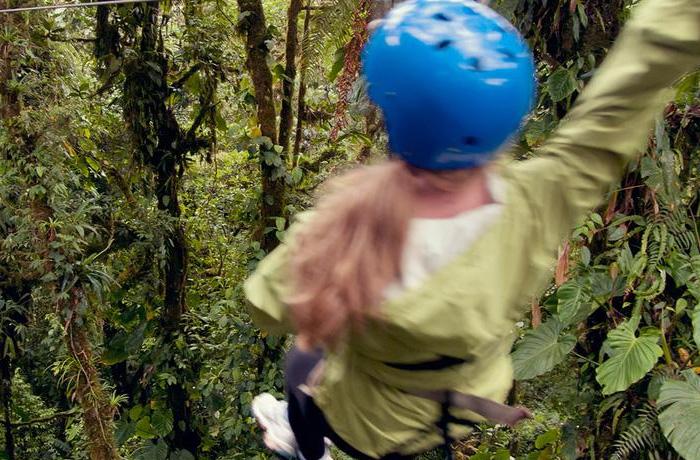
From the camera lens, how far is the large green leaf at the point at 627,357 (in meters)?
A: 2.39

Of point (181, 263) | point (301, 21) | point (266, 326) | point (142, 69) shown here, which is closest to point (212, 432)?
point (181, 263)

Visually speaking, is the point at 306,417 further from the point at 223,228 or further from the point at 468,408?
the point at 223,228

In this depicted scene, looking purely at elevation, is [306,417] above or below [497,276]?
below

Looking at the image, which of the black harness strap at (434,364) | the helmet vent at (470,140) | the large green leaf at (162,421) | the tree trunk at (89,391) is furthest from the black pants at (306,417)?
the large green leaf at (162,421)

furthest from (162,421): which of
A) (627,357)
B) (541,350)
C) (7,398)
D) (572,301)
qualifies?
(627,357)

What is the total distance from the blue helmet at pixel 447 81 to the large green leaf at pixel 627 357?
5.72 feet

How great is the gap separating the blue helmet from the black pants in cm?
48

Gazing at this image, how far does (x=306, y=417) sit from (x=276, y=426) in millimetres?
202

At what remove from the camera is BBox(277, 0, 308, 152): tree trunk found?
4.29m

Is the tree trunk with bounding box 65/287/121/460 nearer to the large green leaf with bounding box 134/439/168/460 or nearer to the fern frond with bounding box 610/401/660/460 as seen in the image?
the large green leaf with bounding box 134/439/168/460

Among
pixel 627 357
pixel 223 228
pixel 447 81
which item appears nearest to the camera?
pixel 447 81

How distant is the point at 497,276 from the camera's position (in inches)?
37.2

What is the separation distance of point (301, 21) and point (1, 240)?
2.63m

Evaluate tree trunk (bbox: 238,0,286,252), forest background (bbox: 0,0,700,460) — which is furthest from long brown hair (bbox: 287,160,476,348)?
tree trunk (bbox: 238,0,286,252)
